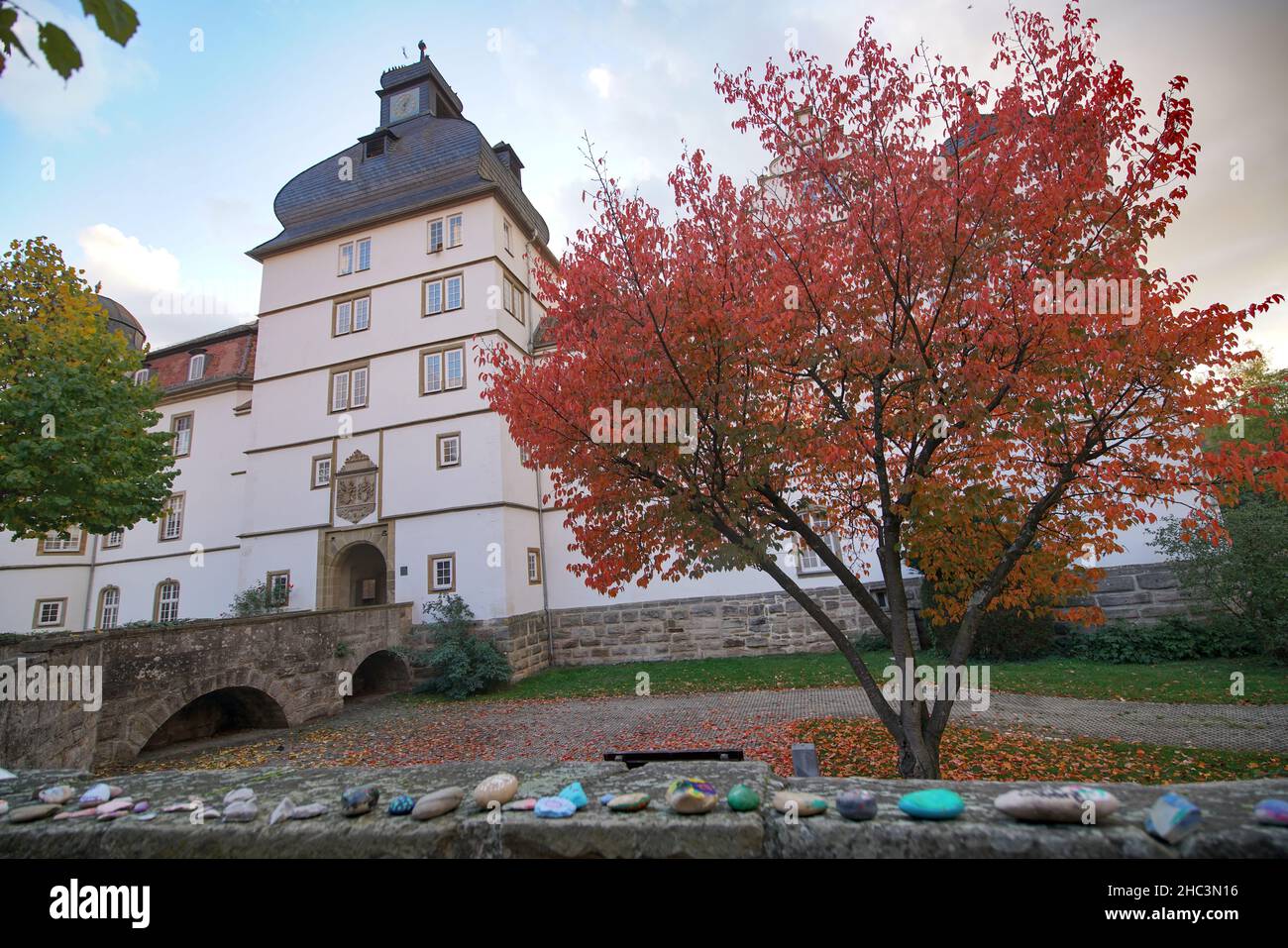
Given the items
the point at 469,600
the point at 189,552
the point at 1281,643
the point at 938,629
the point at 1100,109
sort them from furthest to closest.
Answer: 1. the point at 189,552
2. the point at 469,600
3. the point at 938,629
4. the point at 1281,643
5. the point at 1100,109

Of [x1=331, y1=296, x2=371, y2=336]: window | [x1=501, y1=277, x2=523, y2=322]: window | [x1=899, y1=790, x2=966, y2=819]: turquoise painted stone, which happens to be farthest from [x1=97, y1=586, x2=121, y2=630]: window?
[x1=899, y1=790, x2=966, y2=819]: turquoise painted stone

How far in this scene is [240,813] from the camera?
185 cm

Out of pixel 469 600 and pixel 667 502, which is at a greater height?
pixel 667 502

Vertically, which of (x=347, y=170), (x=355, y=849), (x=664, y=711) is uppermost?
(x=347, y=170)

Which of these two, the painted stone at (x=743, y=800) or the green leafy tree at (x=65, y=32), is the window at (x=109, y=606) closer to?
the green leafy tree at (x=65, y=32)

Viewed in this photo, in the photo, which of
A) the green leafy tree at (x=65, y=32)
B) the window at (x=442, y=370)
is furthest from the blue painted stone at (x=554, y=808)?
the window at (x=442, y=370)

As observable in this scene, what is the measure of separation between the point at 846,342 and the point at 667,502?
84.9 inches

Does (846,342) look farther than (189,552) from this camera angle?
No

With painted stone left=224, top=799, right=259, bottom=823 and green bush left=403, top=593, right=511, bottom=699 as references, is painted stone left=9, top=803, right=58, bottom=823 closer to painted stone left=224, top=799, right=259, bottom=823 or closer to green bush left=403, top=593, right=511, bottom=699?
painted stone left=224, top=799, right=259, bottom=823

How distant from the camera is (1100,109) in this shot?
4625 mm

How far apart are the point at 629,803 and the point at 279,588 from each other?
1961 centimetres

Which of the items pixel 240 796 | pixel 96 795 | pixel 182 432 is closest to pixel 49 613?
pixel 182 432
